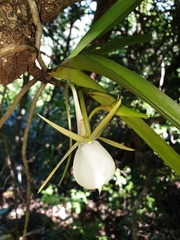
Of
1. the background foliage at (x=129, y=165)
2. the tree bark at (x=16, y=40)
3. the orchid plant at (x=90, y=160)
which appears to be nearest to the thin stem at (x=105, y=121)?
the orchid plant at (x=90, y=160)

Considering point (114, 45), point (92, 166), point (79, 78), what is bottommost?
point (92, 166)

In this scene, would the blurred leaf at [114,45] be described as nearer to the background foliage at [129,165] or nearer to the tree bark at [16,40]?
the tree bark at [16,40]

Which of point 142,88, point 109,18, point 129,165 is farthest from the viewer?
point 129,165

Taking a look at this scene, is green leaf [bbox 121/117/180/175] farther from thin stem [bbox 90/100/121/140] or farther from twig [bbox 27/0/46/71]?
twig [bbox 27/0/46/71]

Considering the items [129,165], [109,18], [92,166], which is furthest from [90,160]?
[129,165]

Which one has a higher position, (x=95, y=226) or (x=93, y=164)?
(x=93, y=164)

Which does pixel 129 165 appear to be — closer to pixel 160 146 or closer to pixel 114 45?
pixel 114 45

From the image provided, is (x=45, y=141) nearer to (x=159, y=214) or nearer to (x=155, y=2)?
(x=159, y=214)

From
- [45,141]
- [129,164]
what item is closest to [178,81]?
[129,164]
